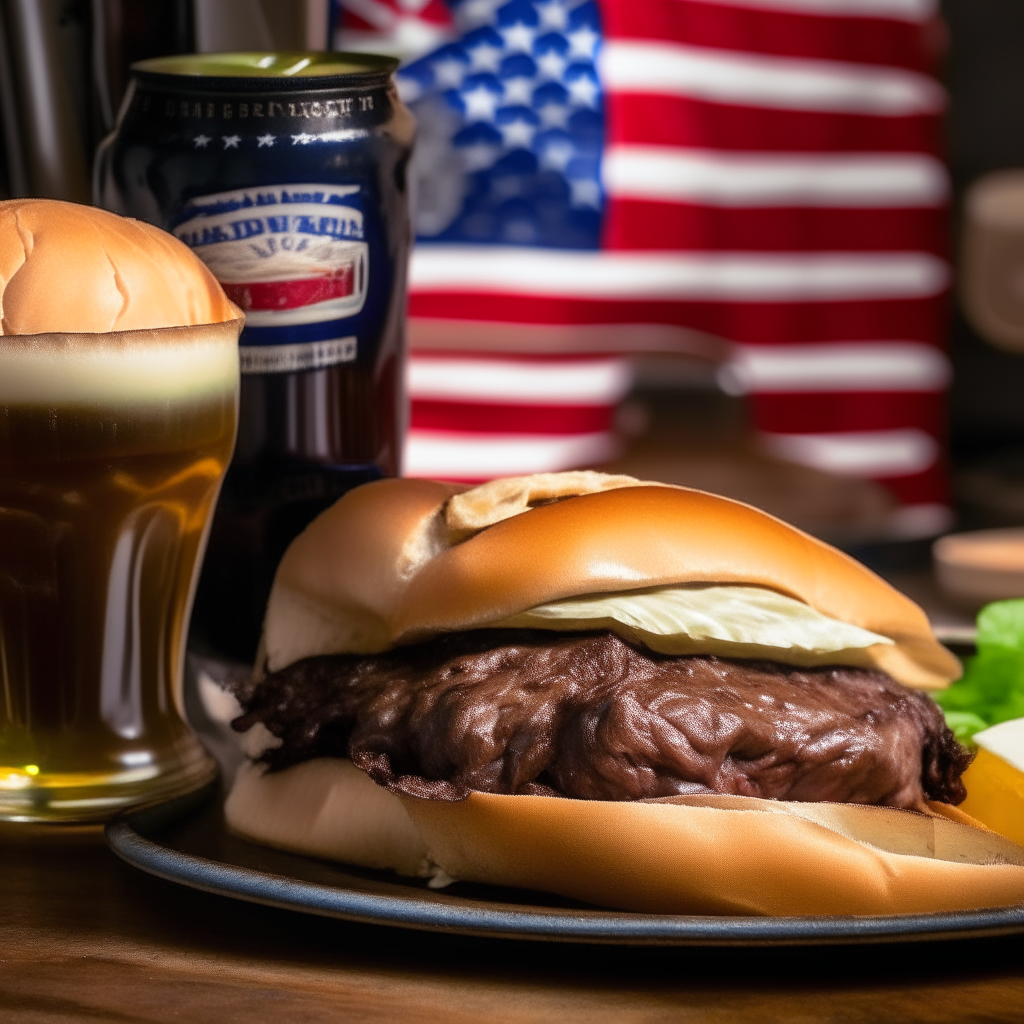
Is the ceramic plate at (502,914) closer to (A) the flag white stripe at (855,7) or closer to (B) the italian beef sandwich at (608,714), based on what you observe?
(B) the italian beef sandwich at (608,714)

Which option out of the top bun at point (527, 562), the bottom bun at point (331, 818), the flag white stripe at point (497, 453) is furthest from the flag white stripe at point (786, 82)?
the bottom bun at point (331, 818)

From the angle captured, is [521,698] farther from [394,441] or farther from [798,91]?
[798,91]

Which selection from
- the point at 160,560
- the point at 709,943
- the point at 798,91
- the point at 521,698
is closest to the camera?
the point at 709,943

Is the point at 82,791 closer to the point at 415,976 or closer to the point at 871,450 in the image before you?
the point at 415,976

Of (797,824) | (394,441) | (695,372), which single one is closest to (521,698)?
(797,824)

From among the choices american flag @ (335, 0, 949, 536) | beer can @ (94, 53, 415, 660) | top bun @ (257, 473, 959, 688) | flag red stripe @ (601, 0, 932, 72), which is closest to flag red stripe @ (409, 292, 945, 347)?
american flag @ (335, 0, 949, 536)

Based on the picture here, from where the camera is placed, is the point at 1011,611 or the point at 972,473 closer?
the point at 1011,611
